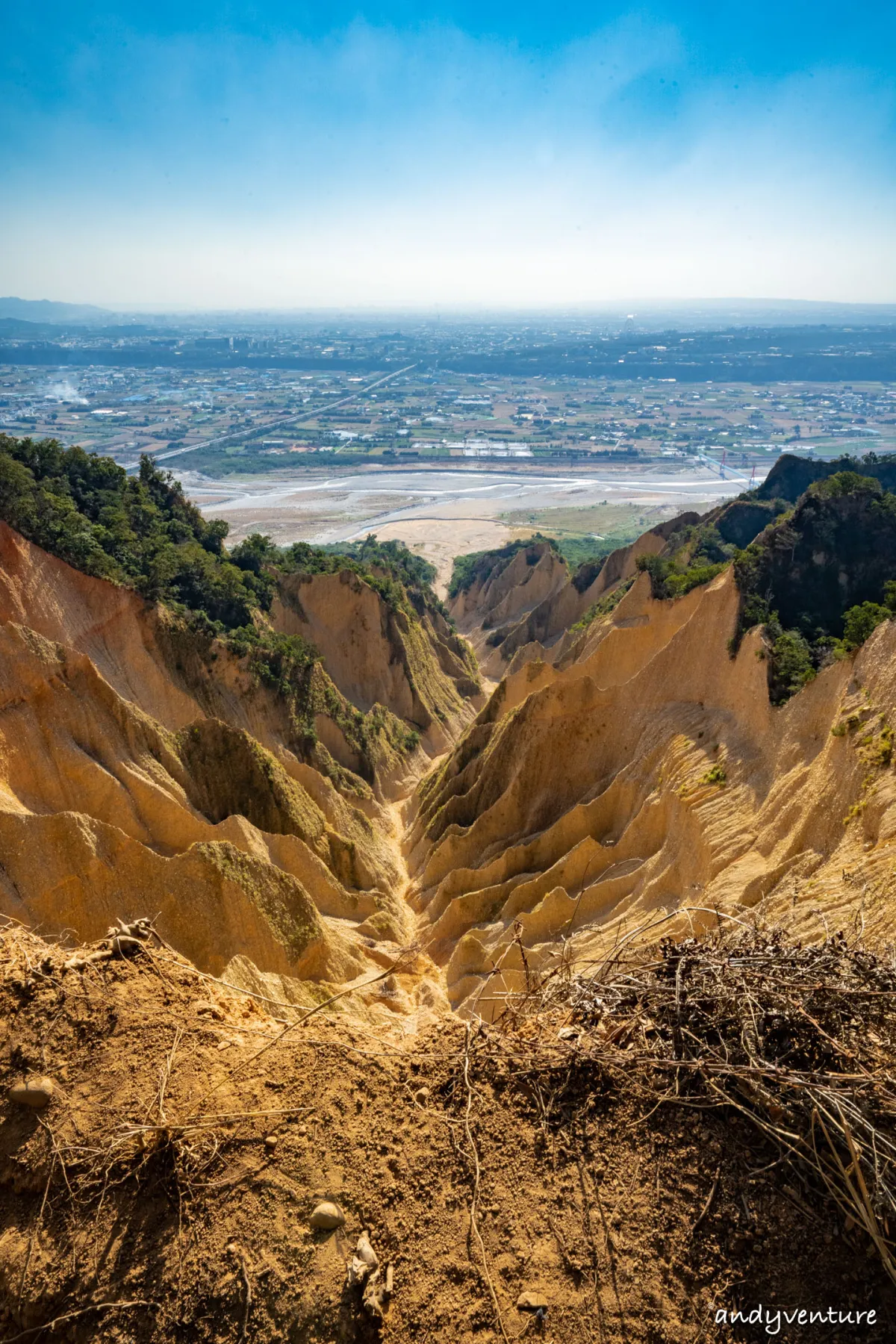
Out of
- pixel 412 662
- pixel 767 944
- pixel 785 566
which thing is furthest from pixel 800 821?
pixel 412 662

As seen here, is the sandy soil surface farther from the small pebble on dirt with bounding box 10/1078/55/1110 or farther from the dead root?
the small pebble on dirt with bounding box 10/1078/55/1110

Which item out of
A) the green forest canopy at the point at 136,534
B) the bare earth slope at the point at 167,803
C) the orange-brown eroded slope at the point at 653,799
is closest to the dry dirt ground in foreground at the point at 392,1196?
the orange-brown eroded slope at the point at 653,799

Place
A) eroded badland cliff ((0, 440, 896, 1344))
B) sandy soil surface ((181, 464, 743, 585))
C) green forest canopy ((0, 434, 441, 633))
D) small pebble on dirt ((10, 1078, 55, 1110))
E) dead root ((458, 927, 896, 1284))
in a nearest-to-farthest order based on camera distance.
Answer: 1. dead root ((458, 927, 896, 1284))
2. eroded badland cliff ((0, 440, 896, 1344))
3. small pebble on dirt ((10, 1078, 55, 1110))
4. green forest canopy ((0, 434, 441, 633))
5. sandy soil surface ((181, 464, 743, 585))

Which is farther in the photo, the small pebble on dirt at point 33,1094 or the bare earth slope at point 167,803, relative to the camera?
the bare earth slope at point 167,803

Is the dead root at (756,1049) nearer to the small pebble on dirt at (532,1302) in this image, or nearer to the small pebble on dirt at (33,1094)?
the small pebble on dirt at (532,1302)

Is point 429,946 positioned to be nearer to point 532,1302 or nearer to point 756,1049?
point 532,1302

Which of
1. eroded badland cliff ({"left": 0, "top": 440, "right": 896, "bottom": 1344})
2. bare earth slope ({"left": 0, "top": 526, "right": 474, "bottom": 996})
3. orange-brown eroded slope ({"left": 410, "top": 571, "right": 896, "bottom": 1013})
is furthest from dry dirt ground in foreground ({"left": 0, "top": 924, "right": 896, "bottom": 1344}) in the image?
bare earth slope ({"left": 0, "top": 526, "right": 474, "bottom": 996})

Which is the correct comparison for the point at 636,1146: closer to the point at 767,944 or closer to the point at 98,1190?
the point at 767,944

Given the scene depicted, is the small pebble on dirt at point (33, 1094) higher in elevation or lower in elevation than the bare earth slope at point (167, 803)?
higher
